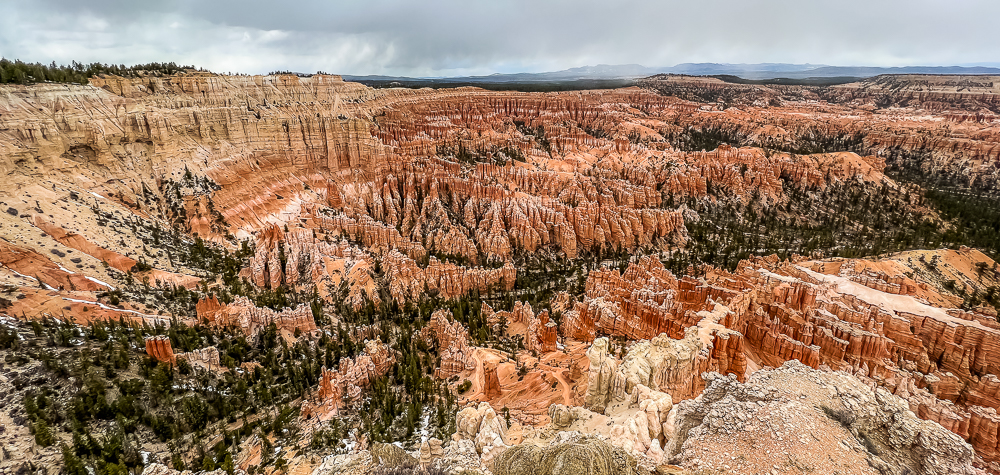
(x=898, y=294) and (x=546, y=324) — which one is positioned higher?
(x=898, y=294)

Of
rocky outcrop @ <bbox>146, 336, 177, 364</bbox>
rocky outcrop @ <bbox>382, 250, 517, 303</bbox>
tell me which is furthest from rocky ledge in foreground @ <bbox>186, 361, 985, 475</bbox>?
rocky outcrop @ <bbox>382, 250, 517, 303</bbox>

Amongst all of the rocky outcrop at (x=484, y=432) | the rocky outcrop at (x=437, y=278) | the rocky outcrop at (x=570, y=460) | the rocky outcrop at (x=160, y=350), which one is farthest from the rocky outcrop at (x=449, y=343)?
the rocky outcrop at (x=160, y=350)

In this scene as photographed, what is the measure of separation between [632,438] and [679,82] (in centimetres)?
19837

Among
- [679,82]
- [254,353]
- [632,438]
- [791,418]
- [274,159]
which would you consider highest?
[679,82]

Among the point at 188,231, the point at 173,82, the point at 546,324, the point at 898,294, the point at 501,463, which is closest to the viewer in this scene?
the point at 501,463

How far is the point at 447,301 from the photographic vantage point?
33.1m

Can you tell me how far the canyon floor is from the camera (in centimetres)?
1155

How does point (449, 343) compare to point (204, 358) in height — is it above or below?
below

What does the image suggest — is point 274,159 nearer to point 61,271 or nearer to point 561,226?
point 61,271

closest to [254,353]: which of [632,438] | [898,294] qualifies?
[632,438]

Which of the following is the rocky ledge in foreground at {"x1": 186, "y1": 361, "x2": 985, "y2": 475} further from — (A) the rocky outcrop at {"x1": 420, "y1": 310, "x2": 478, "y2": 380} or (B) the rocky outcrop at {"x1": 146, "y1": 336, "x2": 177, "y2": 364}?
(B) the rocky outcrop at {"x1": 146, "y1": 336, "x2": 177, "y2": 364}

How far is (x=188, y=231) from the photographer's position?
118ft

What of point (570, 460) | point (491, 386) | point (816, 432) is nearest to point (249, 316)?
point (491, 386)

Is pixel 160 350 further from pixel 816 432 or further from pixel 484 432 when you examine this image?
pixel 816 432
